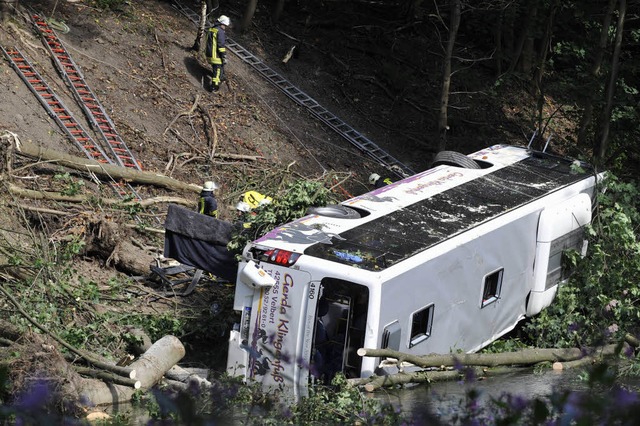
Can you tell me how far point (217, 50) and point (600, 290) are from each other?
934 cm

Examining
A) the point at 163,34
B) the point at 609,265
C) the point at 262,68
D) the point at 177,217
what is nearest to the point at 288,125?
the point at 262,68

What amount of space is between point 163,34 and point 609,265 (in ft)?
37.1

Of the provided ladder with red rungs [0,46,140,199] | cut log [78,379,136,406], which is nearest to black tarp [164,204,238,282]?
ladder with red rungs [0,46,140,199]

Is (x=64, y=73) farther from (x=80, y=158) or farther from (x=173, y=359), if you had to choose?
(x=173, y=359)

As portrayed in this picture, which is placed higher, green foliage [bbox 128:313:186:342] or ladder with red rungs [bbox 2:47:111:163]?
ladder with red rungs [bbox 2:47:111:163]

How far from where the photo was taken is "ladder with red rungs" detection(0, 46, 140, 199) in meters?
15.1

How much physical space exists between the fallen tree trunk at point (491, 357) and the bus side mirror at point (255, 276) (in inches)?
50.9

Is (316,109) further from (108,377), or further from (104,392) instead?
(104,392)

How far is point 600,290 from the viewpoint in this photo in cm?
1198

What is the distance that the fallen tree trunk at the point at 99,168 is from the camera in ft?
44.6

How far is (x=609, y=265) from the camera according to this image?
12.2 metres

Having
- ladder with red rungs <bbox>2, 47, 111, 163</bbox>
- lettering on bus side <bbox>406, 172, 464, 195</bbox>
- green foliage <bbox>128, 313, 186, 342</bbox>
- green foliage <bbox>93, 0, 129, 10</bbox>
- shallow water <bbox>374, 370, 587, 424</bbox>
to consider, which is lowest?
green foliage <bbox>128, 313, 186, 342</bbox>

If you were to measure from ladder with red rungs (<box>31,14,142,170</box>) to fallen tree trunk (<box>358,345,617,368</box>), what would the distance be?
7.76m

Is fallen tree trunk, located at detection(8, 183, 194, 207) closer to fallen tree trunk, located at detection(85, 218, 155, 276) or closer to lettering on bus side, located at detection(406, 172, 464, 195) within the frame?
fallen tree trunk, located at detection(85, 218, 155, 276)
